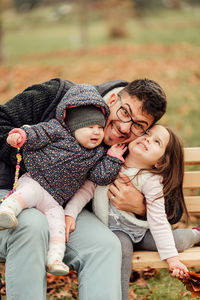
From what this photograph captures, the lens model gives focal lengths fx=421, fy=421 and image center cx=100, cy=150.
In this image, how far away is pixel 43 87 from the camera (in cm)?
282

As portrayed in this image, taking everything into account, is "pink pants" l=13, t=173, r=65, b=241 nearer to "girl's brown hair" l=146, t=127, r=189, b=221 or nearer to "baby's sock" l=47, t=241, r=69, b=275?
"baby's sock" l=47, t=241, r=69, b=275

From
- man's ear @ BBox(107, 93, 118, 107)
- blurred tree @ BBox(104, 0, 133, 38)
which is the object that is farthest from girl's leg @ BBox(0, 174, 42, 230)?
blurred tree @ BBox(104, 0, 133, 38)

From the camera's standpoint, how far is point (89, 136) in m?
2.55

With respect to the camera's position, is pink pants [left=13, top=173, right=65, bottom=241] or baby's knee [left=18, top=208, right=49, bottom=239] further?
pink pants [left=13, top=173, right=65, bottom=241]

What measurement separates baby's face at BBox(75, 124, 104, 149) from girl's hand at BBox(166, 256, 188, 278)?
832 mm

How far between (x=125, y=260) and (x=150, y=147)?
706mm

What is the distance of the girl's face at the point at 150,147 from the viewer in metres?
2.64

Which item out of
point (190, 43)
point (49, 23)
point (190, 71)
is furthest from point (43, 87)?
point (49, 23)

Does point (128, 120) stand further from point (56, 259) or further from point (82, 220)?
point (56, 259)

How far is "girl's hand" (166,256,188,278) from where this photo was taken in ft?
8.12

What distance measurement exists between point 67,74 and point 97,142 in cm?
721

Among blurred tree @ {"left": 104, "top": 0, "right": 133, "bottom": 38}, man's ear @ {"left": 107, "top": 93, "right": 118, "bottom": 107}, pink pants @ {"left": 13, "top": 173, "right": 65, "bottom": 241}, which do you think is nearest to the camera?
pink pants @ {"left": 13, "top": 173, "right": 65, "bottom": 241}

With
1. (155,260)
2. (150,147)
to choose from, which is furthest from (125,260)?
(150,147)

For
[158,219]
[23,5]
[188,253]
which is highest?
[23,5]
